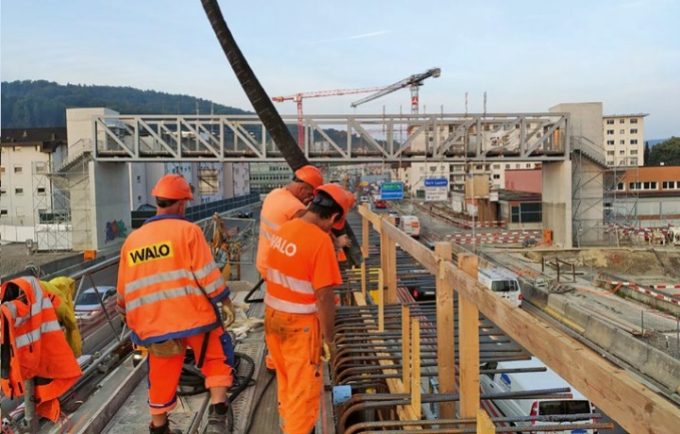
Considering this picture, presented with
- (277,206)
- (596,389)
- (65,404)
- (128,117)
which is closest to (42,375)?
(65,404)

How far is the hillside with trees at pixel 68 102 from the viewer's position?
13200cm

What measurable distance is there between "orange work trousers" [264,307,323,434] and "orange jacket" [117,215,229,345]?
468 mm

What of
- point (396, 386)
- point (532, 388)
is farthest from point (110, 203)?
point (396, 386)

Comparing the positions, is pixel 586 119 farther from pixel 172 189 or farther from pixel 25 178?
pixel 25 178

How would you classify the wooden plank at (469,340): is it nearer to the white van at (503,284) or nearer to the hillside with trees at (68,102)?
the white van at (503,284)

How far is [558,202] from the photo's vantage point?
109 feet

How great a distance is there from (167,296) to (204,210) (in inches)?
1434

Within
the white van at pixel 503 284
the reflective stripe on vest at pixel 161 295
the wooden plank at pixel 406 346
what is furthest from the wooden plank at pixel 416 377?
the white van at pixel 503 284

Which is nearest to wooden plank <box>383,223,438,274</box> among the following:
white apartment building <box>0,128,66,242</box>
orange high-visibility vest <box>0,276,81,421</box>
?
orange high-visibility vest <box>0,276,81,421</box>

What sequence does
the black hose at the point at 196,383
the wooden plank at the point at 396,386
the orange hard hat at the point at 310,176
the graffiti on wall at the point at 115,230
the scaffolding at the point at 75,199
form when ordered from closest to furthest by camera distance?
1. the wooden plank at the point at 396,386
2. the orange hard hat at the point at 310,176
3. the black hose at the point at 196,383
4. the scaffolding at the point at 75,199
5. the graffiti on wall at the point at 115,230

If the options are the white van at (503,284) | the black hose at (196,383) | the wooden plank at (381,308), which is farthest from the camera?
the white van at (503,284)

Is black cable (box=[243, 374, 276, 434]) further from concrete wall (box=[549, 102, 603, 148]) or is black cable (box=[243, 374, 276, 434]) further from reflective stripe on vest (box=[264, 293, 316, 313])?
concrete wall (box=[549, 102, 603, 148])

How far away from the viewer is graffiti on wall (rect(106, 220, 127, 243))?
116 ft

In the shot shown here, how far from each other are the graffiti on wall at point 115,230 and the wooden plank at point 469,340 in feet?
116
